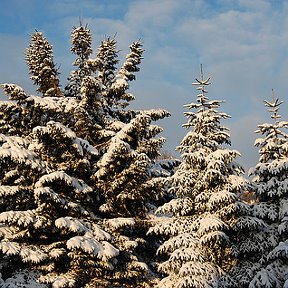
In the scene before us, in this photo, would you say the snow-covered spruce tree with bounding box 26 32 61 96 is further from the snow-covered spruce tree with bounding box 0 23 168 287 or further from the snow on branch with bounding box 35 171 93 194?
the snow on branch with bounding box 35 171 93 194

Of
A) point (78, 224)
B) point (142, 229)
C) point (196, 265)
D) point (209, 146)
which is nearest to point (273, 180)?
point (209, 146)

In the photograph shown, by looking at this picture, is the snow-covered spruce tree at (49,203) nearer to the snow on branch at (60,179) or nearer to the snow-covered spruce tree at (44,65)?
the snow on branch at (60,179)

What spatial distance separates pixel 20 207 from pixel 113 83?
350 inches

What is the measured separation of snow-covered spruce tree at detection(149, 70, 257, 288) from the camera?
15156mm

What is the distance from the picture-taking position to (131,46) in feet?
77.5

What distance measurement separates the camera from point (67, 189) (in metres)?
18.0

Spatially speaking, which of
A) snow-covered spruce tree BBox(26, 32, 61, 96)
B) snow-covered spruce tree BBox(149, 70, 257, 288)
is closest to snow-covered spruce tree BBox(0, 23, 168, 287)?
snow-covered spruce tree BBox(149, 70, 257, 288)

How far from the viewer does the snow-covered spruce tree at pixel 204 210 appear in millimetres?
15156

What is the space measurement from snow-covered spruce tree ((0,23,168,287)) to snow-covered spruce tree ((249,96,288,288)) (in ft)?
15.4

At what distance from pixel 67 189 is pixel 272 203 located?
28.0 ft

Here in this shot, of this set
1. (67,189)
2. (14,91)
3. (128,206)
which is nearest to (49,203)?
(67,189)

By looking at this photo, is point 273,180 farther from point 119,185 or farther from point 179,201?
point 119,185

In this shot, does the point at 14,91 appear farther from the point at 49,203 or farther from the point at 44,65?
the point at 44,65

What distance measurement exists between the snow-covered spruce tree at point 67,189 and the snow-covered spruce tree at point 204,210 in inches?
82.9
